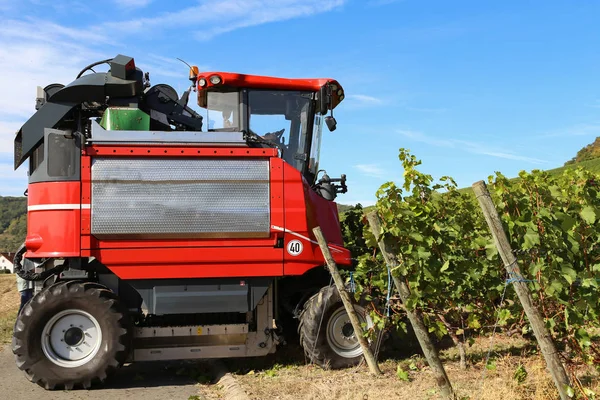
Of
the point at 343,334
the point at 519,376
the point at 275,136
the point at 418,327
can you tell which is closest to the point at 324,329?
the point at 343,334

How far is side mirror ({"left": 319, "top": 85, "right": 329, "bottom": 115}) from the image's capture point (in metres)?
7.92

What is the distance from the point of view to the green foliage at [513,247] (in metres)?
5.20

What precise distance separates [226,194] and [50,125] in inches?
93.2

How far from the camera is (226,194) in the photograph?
7.39 meters

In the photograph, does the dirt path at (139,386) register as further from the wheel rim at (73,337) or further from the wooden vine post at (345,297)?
the wooden vine post at (345,297)

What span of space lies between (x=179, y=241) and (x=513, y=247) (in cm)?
377

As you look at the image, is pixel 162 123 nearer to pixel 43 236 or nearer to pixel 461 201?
pixel 43 236

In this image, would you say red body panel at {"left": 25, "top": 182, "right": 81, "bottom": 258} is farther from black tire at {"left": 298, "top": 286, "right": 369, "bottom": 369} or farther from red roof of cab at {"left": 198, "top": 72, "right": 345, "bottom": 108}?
black tire at {"left": 298, "top": 286, "right": 369, "bottom": 369}

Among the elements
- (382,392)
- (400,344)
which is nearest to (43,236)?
(382,392)

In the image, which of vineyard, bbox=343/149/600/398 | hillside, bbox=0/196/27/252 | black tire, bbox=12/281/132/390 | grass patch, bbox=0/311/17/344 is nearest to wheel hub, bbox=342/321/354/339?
vineyard, bbox=343/149/600/398

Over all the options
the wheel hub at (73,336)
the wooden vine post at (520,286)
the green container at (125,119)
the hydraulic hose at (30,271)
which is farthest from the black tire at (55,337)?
the wooden vine post at (520,286)

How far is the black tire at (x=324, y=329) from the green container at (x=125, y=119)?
305 cm

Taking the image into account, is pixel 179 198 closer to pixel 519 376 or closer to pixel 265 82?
pixel 265 82

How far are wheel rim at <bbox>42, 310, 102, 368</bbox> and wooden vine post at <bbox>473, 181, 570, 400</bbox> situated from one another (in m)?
4.63
